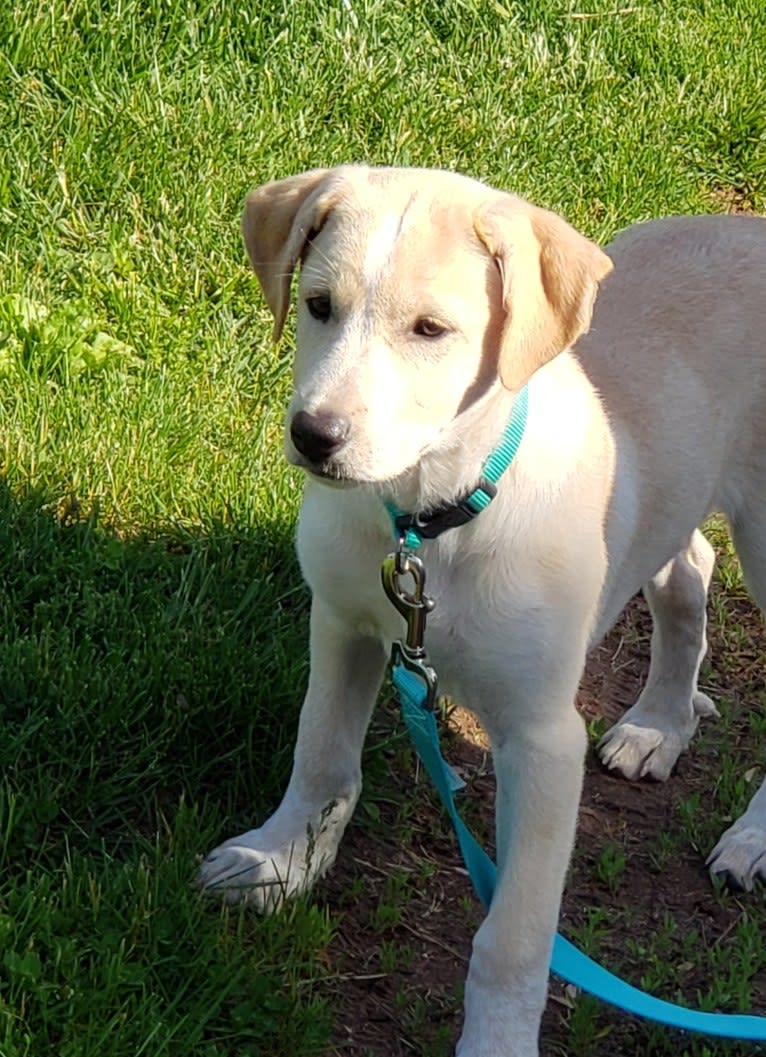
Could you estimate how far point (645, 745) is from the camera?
13.6 ft

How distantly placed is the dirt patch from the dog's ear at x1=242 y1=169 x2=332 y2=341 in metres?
1.27

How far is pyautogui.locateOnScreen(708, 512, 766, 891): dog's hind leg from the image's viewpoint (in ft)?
12.4

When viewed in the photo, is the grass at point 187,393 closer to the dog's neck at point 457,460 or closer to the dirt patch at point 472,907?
the dirt patch at point 472,907

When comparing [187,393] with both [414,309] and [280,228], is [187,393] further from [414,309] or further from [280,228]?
[414,309]

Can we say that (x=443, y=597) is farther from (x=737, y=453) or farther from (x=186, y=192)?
(x=186, y=192)

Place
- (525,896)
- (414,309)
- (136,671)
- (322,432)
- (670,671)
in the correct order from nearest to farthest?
(322,432) < (414,309) < (525,896) < (136,671) < (670,671)

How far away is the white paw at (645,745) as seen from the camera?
163 inches

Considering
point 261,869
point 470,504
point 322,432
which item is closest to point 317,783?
point 261,869

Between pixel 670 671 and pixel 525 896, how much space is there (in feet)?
4.32

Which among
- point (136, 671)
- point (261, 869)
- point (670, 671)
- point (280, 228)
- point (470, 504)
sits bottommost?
point (670, 671)

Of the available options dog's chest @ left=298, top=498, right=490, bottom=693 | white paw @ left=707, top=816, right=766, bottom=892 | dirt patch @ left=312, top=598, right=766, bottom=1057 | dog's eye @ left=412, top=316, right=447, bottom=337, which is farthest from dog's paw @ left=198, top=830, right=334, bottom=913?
dog's eye @ left=412, top=316, right=447, bottom=337

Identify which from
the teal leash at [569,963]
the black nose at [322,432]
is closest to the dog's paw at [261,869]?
the teal leash at [569,963]

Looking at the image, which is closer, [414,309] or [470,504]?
[414,309]

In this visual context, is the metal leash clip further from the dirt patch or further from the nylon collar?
the dirt patch
